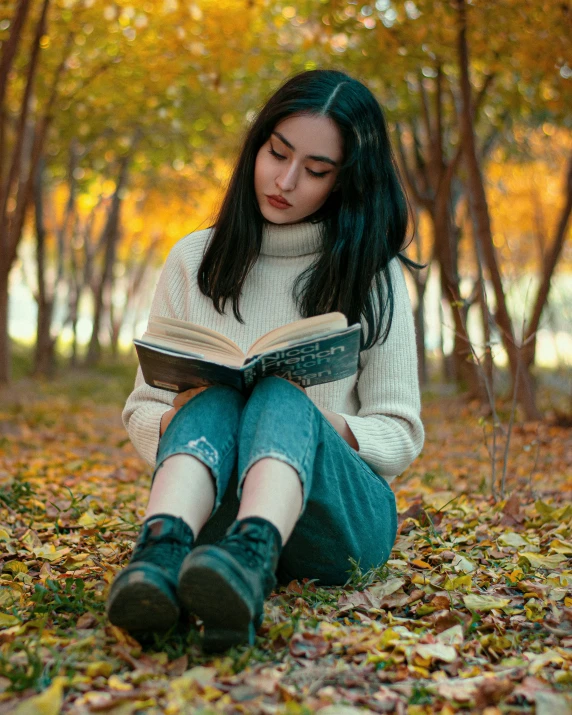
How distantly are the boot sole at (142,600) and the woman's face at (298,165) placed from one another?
1365 mm

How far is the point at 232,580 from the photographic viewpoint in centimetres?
171

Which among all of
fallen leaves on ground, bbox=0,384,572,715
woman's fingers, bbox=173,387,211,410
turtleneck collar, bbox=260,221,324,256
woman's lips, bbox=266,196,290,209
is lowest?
fallen leaves on ground, bbox=0,384,572,715

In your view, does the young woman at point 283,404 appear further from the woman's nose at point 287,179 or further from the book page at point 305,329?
the book page at point 305,329

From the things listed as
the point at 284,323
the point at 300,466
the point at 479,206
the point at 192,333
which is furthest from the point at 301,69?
the point at 300,466

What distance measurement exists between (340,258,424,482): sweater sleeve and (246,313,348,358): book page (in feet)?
1.26

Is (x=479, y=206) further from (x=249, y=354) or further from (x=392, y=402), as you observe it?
(x=249, y=354)

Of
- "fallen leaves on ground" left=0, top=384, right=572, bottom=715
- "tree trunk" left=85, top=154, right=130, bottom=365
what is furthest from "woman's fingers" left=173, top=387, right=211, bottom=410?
"tree trunk" left=85, top=154, right=130, bottom=365

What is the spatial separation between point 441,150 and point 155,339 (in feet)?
20.9

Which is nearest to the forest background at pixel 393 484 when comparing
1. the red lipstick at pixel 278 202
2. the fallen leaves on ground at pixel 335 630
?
the fallen leaves on ground at pixel 335 630

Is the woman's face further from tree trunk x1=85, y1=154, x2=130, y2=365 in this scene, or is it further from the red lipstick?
tree trunk x1=85, y1=154, x2=130, y2=365

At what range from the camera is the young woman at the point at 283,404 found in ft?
6.00

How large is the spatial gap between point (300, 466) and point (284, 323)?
860 millimetres

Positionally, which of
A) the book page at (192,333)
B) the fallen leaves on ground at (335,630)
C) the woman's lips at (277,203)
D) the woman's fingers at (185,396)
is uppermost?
the woman's lips at (277,203)

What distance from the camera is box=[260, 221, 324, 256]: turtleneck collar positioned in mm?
2814
